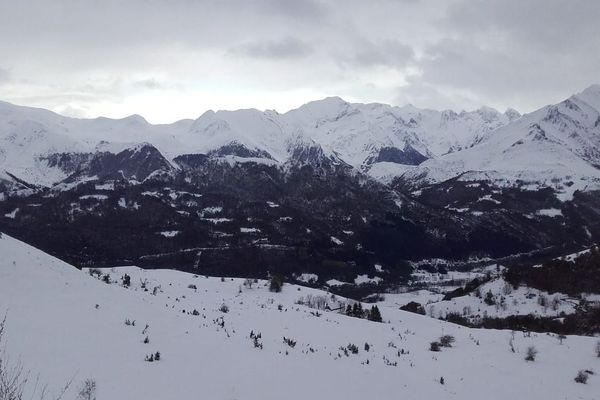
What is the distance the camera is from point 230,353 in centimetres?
1881

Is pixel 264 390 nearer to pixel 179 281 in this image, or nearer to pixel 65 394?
pixel 65 394

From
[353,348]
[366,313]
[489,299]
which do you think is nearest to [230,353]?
[353,348]

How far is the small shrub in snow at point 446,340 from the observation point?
24447mm

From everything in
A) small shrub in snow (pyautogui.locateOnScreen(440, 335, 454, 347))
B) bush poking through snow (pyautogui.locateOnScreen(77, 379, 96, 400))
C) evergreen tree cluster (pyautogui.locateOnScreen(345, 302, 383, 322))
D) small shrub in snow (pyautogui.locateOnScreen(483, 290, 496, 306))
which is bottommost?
small shrub in snow (pyautogui.locateOnScreen(483, 290, 496, 306))

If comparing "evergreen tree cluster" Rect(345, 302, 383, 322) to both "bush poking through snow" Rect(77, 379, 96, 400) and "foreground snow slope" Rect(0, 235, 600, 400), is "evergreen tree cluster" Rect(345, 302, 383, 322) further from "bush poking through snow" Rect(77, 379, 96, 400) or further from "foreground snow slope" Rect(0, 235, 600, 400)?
"bush poking through snow" Rect(77, 379, 96, 400)

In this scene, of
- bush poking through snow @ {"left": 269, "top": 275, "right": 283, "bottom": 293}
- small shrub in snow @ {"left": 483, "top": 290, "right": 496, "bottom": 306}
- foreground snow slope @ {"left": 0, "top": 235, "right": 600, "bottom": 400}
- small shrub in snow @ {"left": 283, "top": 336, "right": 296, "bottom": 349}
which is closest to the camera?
foreground snow slope @ {"left": 0, "top": 235, "right": 600, "bottom": 400}

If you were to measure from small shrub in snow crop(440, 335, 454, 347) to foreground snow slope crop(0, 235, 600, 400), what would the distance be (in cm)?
40

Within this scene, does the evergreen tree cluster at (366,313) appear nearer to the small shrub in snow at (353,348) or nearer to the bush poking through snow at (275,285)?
the bush poking through snow at (275,285)

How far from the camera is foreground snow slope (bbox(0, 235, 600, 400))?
15.3m

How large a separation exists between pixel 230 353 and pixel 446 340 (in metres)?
11.4

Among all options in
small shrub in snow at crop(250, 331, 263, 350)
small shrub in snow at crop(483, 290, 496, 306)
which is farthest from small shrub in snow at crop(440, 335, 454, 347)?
small shrub in snow at crop(483, 290, 496, 306)

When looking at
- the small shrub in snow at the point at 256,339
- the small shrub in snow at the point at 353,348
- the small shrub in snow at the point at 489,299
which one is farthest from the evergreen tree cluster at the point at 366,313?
the small shrub in snow at the point at 489,299

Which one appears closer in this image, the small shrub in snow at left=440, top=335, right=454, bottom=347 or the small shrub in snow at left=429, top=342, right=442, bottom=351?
the small shrub in snow at left=429, top=342, right=442, bottom=351

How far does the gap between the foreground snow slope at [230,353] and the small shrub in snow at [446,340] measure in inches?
15.6
